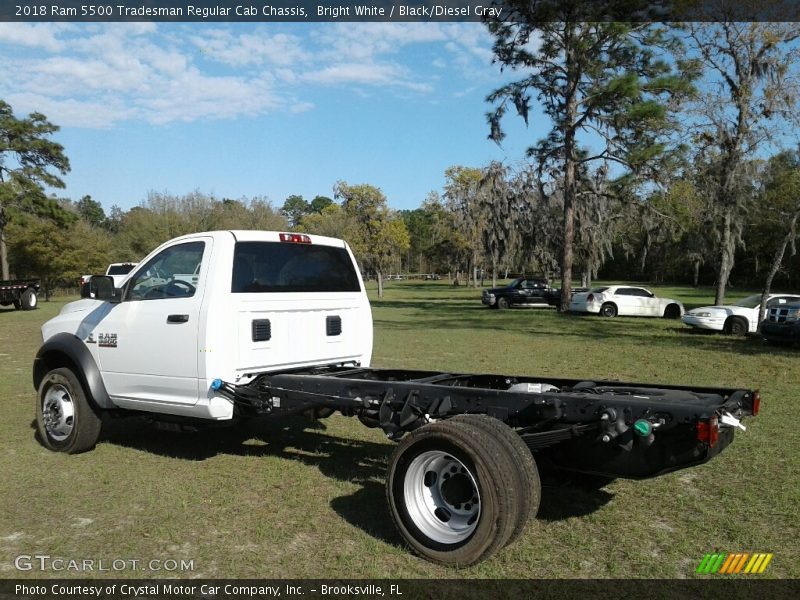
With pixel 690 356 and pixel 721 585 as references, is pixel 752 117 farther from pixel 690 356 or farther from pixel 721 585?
pixel 721 585

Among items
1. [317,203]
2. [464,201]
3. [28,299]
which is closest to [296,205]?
[317,203]

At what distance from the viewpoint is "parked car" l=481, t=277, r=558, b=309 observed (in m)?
34.8

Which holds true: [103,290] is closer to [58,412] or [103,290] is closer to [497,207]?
[58,412]

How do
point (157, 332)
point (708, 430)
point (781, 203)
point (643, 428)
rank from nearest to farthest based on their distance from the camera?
1. point (708, 430)
2. point (643, 428)
3. point (157, 332)
4. point (781, 203)

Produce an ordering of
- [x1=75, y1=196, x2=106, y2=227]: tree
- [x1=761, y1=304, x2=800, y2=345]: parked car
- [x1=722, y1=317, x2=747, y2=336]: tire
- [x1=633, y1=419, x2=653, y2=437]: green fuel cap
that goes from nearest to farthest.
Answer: [x1=633, y1=419, x2=653, y2=437]: green fuel cap → [x1=761, y1=304, x2=800, y2=345]: parked car → [x1=722, y1=317, x2=747, y2=336]: tire → [x1=75, y1=196, x2=106, y2=227]: tree

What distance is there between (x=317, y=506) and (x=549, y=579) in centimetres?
197

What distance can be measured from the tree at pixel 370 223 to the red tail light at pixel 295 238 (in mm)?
42822

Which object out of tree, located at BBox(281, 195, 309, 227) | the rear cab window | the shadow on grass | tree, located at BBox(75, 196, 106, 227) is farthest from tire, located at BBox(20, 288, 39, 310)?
tree, located at BBox(281, 195, 309, 227)

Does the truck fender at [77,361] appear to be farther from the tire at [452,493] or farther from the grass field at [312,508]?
the tire at [452,493]

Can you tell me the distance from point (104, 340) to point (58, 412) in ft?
3.09

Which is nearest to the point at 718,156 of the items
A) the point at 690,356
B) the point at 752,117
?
the point at 752,117

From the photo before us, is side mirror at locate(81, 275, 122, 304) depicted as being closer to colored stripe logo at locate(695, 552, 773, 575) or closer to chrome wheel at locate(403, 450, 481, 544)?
chrome wheel at locate(403, 450, 481, 544)
